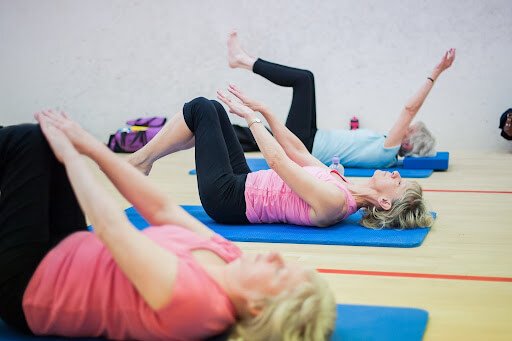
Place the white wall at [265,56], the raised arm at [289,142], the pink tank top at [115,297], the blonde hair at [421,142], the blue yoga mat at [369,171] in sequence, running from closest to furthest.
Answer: the pink tank top at [115,297] < the raised arm at [289,142] < the blue yoga mat at [369,171] < the blonde hair at [421,142] < the white wall at [265,56]

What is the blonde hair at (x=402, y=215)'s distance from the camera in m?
3.46

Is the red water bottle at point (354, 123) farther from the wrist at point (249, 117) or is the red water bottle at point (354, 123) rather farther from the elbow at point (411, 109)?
the wrist at point (249, 117)

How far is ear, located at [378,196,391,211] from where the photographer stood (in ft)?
11.2

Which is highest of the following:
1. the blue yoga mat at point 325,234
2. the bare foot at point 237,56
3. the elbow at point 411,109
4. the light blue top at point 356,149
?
the bare foot at point 237,56

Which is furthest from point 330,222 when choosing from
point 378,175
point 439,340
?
point 439,340

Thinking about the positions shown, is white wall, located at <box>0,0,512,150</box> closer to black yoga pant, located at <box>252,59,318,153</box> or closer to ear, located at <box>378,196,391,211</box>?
black yoga pant, located at <box>252,59,318,153</box>

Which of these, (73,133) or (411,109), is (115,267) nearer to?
(73,133)

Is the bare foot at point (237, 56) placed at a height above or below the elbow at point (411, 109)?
above

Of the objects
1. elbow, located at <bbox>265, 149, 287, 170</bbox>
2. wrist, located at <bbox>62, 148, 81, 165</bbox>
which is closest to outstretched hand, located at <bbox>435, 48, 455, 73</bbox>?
elbow, located at <bbox>265, 149, 287, 170</bbox>

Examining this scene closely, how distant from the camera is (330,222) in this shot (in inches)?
140

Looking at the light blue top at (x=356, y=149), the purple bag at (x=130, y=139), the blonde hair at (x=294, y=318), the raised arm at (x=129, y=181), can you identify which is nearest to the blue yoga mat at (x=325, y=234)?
the raised arm at (x=129, y=181)

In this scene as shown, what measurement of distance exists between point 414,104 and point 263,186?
1927 millimetres

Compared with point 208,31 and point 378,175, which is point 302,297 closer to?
point 378,175

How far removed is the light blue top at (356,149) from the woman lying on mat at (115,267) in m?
3.30
